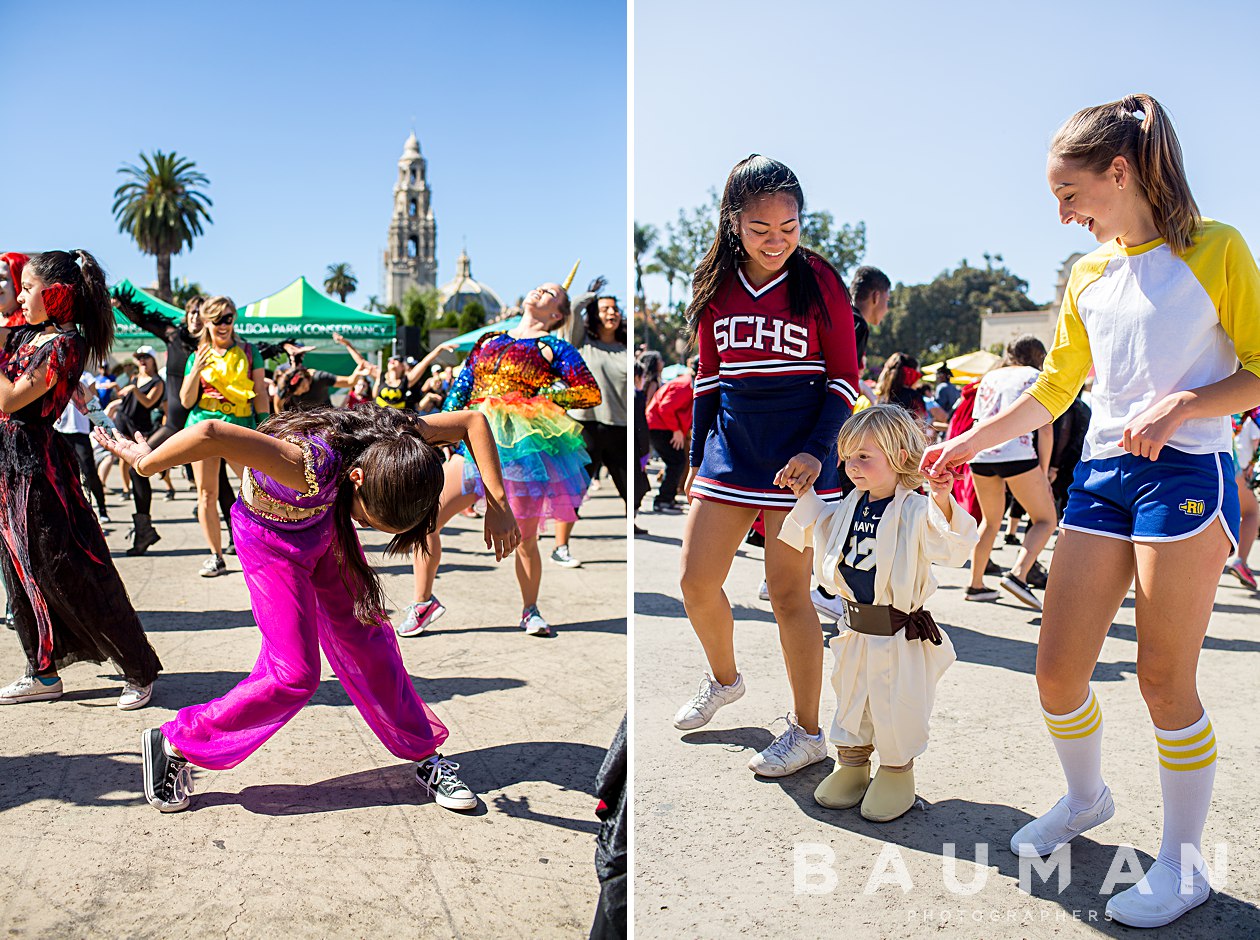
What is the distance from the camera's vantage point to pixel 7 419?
156 inches

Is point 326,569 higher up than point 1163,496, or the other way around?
point 1163,496

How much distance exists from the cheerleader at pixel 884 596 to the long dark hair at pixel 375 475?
3.83ft

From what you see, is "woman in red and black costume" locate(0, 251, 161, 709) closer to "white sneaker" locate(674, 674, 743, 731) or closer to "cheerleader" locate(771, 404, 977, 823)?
"white sneaker" locate(674, 674, 743, 731)

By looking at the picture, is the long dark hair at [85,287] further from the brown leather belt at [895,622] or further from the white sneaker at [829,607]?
the white sneaker at [829,607]

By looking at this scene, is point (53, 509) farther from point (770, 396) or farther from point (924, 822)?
point (924, 822)

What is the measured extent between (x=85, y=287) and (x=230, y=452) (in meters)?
1.81

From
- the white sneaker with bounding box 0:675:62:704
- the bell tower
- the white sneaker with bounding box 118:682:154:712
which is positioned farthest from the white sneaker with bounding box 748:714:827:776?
the bell tower

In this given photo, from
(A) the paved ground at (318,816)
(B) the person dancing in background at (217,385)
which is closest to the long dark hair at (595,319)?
(B) the person dancing in background at (217,385)

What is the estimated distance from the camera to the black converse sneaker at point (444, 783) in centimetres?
324

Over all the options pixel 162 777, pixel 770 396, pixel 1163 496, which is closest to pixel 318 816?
pixel 162 777

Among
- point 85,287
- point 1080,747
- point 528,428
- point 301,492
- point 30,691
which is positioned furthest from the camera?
point 528,428

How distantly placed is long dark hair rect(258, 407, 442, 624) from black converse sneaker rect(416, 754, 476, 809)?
52 centimetres

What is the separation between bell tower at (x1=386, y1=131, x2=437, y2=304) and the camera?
475ft

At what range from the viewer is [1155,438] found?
2.44 m
